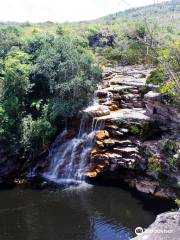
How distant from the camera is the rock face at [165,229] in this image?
10.9 metres

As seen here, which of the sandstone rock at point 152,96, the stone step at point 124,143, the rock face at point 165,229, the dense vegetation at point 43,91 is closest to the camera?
the rock face at point 165,229

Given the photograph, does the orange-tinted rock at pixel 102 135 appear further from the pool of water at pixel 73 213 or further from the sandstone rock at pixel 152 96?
the sandstone rock at pixel 152 96

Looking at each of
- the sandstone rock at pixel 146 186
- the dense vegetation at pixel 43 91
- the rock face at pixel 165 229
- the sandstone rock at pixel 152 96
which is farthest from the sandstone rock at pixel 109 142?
the rock face at pixel 165 229

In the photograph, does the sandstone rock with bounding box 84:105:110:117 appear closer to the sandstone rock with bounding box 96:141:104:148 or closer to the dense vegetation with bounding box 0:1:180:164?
the dense vegetation with bounding box 0:1:180:164

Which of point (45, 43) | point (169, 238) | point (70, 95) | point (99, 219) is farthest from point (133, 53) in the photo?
point (169, 238)

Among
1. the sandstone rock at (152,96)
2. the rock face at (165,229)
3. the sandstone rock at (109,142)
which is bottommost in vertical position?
the sandstone rock at (109,142)

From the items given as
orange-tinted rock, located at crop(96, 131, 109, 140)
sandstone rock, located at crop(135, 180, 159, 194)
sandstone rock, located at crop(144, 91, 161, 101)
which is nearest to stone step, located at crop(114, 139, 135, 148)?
orange-tinted rock, located at crop(96, 131, 109, 140)

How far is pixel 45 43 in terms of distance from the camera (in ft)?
115

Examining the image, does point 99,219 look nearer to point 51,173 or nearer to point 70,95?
point 51,173

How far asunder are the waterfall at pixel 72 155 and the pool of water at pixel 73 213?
1831 mm

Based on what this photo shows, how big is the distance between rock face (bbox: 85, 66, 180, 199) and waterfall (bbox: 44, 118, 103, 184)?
70 centimetres

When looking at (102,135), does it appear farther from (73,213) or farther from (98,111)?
(73,213)

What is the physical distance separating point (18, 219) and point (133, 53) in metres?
24.0

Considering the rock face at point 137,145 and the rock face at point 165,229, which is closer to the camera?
the rock face at point 165,229
